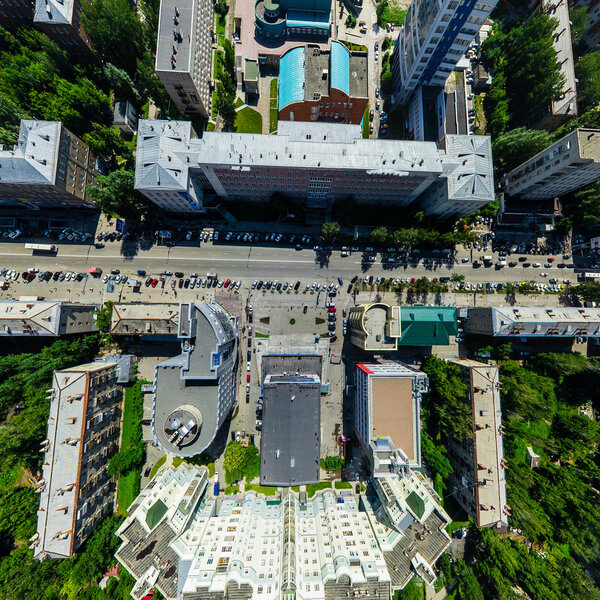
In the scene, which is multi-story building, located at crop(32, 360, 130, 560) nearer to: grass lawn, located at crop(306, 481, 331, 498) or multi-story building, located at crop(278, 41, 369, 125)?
grass lawn, located at crop(306, 481, 331, 498)

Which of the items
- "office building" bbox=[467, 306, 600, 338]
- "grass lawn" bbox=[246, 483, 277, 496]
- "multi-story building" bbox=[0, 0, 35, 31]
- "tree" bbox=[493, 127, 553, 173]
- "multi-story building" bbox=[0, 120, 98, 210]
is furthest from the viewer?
→ "tree" bbox=[493, 127, 553, 173]

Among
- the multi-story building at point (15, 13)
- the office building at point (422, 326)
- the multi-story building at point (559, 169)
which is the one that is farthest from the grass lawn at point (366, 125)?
the multi-story building at point (15, 13)

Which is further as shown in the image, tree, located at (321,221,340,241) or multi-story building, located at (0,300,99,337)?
tree, located at (321,221,340,241)

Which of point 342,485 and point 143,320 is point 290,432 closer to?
point 342,485

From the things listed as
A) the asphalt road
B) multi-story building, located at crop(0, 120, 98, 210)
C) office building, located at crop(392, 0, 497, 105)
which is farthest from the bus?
office building, located at crop(392, 0, 497, 105)

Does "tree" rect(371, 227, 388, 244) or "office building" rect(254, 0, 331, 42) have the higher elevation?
"office building" rect(254, 0, 331, 42)

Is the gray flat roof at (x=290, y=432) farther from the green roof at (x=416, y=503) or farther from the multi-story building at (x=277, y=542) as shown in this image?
the green roof at (x=416, y=503)

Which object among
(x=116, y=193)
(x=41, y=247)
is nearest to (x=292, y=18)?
(x=116, y=193)
